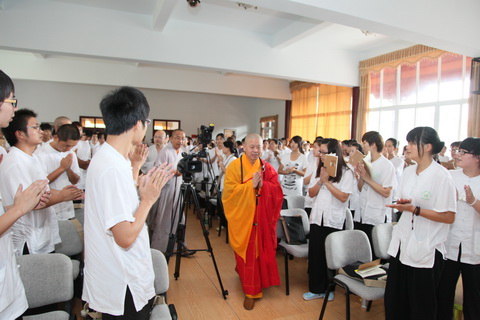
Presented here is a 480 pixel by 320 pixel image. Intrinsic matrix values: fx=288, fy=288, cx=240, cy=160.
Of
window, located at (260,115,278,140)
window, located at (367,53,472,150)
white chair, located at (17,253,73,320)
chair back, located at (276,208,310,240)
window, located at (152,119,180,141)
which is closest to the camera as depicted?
white chair, located at (17,253,73,320)

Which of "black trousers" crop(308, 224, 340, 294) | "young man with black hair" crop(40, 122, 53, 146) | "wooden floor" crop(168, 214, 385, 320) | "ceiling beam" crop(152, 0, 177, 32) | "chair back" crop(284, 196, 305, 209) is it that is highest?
"ceiling beam" crop(152, 0, 177, 32)

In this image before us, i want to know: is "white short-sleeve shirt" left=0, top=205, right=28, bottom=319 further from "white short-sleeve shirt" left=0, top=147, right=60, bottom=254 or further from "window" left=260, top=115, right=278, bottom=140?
"window" left=260, top=115, right=278, bottom=140

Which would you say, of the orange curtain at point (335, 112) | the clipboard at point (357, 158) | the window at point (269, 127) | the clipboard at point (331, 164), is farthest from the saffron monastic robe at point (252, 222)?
the window at point (269, 127)

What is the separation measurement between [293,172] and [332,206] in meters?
1.92

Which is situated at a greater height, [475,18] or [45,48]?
[475,18]

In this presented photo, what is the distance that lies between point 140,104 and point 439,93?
6.69 m

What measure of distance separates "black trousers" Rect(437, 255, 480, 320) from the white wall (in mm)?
9049

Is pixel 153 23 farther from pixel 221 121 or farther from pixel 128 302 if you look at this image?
pixel 221 121

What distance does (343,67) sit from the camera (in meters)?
7.05

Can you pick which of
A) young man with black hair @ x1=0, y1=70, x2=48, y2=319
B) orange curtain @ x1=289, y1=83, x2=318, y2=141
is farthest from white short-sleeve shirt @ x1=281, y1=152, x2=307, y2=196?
orange curtain @ x1=289, y1=83, x2=318, y2=141

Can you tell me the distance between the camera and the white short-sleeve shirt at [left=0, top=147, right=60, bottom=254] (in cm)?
172

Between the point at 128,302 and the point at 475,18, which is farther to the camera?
the point at 475,18

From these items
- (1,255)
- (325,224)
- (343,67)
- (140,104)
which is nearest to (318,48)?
(343,67)

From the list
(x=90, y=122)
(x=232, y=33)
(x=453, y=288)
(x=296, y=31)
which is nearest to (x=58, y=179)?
(x=453, y=288)
